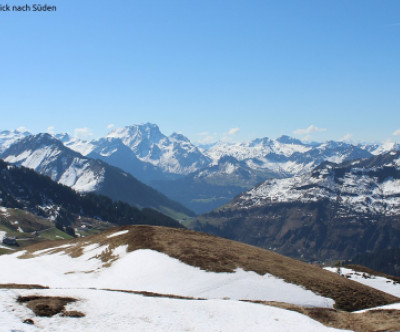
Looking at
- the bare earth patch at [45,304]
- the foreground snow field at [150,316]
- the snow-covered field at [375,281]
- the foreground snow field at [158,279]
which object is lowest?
the snow-covered field at [375,281]

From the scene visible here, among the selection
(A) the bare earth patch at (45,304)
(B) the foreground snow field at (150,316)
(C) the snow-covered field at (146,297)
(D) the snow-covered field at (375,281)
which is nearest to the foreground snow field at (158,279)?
(C) the snow-covered field at (146,297)

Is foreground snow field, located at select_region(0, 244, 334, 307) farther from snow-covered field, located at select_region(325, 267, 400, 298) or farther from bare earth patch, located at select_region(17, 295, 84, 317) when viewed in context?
snow-covered field, located at select_region(325, 267, 400, 298)

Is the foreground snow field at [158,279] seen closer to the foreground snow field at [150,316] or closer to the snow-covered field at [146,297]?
the snow-covered field at [146,297]

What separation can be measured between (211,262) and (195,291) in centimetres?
911

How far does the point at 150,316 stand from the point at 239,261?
27784 mm

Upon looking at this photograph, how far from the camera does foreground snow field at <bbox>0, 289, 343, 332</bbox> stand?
25195 millimetres

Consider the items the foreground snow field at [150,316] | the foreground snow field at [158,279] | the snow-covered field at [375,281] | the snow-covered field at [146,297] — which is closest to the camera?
the foreground snow field at [150,316]

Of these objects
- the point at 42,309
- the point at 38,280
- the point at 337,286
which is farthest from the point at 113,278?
the point at 337,286

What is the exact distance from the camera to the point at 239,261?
54.2 m

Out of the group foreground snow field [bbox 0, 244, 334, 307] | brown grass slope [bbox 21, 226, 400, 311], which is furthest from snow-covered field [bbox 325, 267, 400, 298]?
foreground snow field [bbox 0, 244, 334, 307]

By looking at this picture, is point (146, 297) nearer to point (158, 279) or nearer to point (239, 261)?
point (158, 279)

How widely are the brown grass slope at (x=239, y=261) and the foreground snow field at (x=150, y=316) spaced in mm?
15477

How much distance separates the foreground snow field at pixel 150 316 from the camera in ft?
82.7

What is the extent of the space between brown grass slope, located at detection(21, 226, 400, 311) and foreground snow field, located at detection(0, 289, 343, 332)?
15.5m
